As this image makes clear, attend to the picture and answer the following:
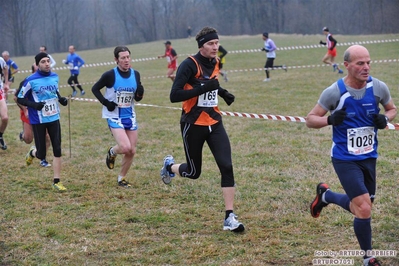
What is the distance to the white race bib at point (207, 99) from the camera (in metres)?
5.77

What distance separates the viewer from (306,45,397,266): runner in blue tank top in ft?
14.7

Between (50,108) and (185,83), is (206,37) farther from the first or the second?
(50,108)

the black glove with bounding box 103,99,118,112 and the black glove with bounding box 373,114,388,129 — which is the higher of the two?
the black glove with bounding box 103,99,118,112

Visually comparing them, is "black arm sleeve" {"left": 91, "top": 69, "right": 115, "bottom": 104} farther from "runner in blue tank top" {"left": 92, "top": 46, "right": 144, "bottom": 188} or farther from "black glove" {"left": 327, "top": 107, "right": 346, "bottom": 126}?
"black glove" {"left": 327, "top": 107, "right": 346, "bottom": 126}

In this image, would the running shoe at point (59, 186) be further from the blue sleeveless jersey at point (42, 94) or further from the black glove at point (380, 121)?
the black glove at point (380, 121)

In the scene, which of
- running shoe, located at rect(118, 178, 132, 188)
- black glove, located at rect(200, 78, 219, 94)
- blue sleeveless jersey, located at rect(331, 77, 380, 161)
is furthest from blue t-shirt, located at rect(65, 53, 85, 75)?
blue sleeveless jersey, located at rect(331, 77, 380, 161)

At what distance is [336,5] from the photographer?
60.0 meters

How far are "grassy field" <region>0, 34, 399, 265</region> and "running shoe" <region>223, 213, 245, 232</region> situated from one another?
0.23ft

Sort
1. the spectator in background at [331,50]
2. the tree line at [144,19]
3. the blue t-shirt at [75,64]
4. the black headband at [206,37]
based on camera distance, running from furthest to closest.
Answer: the tree line at [144,19]
the spectator in background at [331,50]
the blue t-shirt at [75,64]
the black headband at [206,37]

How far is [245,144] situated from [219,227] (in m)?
4.66

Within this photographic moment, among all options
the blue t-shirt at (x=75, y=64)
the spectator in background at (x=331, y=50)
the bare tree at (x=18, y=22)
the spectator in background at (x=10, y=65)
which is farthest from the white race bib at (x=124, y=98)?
the bare tree at (x=18, y=22)

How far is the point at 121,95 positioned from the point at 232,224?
262 cm

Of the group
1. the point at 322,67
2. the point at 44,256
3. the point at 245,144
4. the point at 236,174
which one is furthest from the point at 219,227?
the point at 322,67

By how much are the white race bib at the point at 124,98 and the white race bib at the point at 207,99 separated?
1.84m
